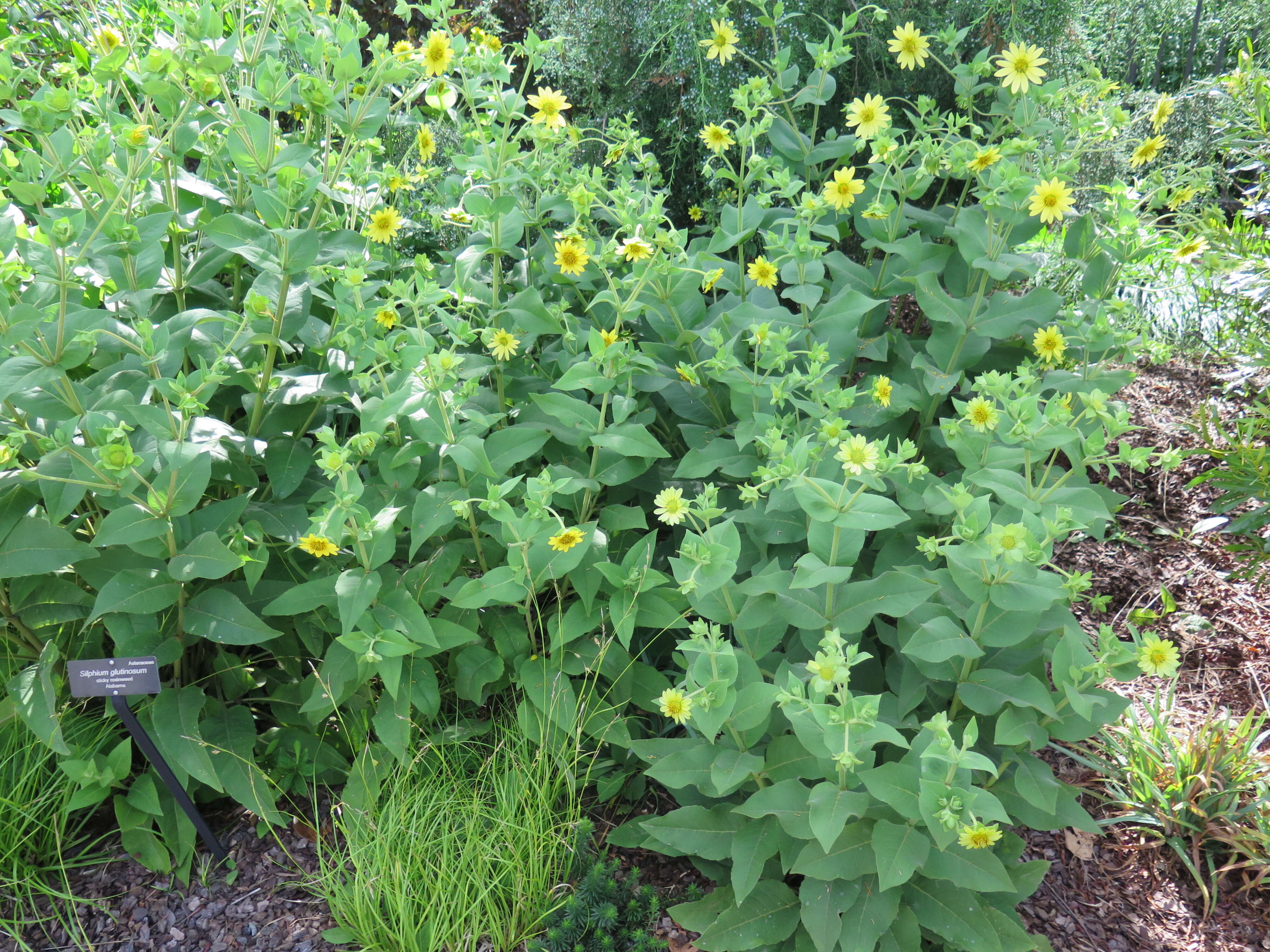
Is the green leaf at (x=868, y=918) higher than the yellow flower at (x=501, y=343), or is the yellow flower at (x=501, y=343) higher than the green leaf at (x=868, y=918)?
the yellow flower at (x=501, y=343)

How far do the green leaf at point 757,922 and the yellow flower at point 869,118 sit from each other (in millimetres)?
1700

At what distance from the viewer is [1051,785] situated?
5.31ft

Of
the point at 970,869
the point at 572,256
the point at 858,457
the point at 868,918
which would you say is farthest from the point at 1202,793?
the point at 572,256

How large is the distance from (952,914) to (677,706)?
65cm

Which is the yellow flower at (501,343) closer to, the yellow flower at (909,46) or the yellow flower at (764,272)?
the yellow flower at (764,272)

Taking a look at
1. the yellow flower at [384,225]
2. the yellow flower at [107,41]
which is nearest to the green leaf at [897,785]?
the yellow flower at [384,225]

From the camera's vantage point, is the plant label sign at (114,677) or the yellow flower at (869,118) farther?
the yellow flower at (869,118)

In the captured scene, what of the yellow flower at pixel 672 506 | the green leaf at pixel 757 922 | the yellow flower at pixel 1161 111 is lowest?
the green leaf at pixel 757 922

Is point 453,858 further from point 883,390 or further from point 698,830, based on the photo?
point 883,390

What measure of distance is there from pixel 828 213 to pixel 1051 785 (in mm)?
1600

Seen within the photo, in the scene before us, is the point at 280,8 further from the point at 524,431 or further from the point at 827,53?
the point at 827,53

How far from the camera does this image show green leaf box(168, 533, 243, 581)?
169 cm

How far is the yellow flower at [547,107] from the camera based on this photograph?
2066mm

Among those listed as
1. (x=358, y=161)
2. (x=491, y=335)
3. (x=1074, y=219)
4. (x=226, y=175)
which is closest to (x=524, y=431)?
(x=491, y=335)
